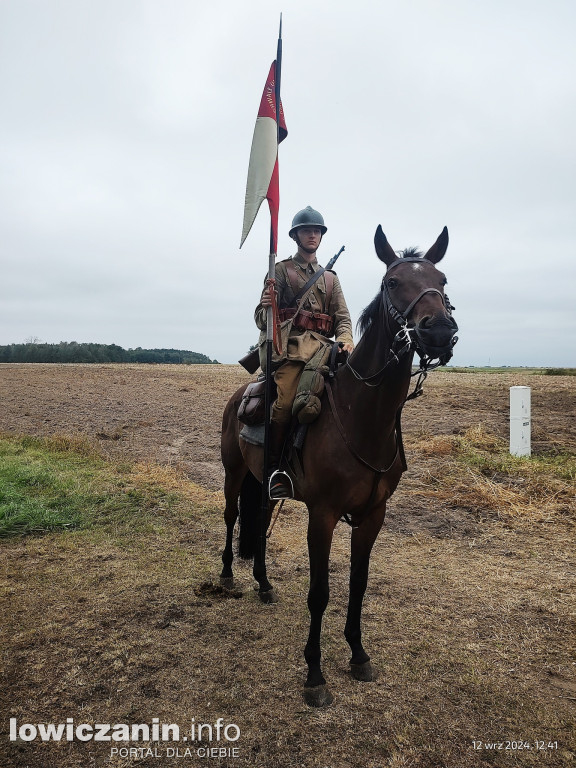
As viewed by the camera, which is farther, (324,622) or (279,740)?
(324,622)

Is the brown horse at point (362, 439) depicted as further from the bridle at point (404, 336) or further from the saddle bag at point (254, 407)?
the saddle bag at point (254, 407)

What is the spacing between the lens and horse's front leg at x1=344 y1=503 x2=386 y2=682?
390cm

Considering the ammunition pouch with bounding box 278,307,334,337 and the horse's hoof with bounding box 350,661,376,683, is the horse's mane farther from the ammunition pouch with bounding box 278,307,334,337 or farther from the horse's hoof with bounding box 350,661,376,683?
the horse's hoof with bounding box 350,661,376,683

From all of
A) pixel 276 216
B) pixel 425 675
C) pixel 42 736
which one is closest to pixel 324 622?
pixel 425 675

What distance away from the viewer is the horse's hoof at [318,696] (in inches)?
140

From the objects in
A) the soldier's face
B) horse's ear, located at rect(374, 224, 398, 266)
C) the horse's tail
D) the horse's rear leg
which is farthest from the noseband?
the horse's rear leg

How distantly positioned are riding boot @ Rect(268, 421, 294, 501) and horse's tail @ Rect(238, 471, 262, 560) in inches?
50.8

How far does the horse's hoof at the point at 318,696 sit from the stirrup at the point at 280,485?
152 centimetres

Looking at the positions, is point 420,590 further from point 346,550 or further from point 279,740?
point 279,740

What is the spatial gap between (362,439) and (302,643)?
2113mm

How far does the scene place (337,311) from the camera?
4781mm

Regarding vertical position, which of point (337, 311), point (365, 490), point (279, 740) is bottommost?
point (279, 740)

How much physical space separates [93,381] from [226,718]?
26.7 m

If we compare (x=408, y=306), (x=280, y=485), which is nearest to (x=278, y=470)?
(x=280, y=485)
